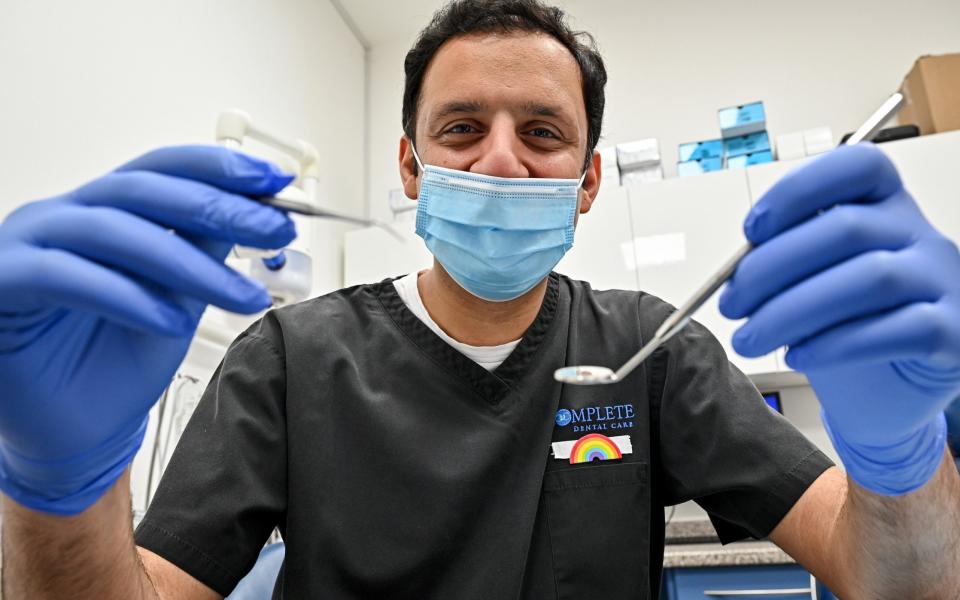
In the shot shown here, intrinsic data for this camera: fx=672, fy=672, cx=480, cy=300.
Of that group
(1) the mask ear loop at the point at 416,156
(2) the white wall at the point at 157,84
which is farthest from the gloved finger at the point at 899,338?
(2) the white wall at the point at 157,84

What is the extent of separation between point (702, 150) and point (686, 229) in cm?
45

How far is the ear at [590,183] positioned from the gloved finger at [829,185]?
2.07 feet

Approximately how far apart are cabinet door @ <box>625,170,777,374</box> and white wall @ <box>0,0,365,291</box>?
134 centimetres

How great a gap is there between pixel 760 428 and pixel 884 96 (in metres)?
2.64

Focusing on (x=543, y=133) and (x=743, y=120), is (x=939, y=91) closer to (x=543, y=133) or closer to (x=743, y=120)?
(x=743, y=120)

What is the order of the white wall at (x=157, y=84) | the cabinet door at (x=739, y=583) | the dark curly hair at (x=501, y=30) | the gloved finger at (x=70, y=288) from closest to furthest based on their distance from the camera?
the gloved finger at (x=70, y=288)
the dark curly hair at (x=501, y=30)
the white wall at (x=157, y=84)
the cabinet door at (x=739, y=583)

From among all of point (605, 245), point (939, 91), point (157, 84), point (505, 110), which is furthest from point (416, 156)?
point (939, 91)

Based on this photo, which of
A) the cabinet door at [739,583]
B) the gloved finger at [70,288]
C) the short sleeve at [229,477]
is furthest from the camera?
the cabinet door at [739,583]

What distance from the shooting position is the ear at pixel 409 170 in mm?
1239

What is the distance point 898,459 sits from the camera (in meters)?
0.65

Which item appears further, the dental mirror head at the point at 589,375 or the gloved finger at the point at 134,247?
the dental mirror head at the point at 589,375

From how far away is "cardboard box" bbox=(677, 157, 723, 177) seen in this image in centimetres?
288

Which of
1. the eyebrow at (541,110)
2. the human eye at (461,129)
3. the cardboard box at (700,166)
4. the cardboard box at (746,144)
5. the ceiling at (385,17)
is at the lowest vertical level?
the human eye at (461,129)

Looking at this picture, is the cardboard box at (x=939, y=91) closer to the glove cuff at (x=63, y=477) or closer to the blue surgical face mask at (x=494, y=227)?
the blue surgical face mask at (x=494, y=227)
